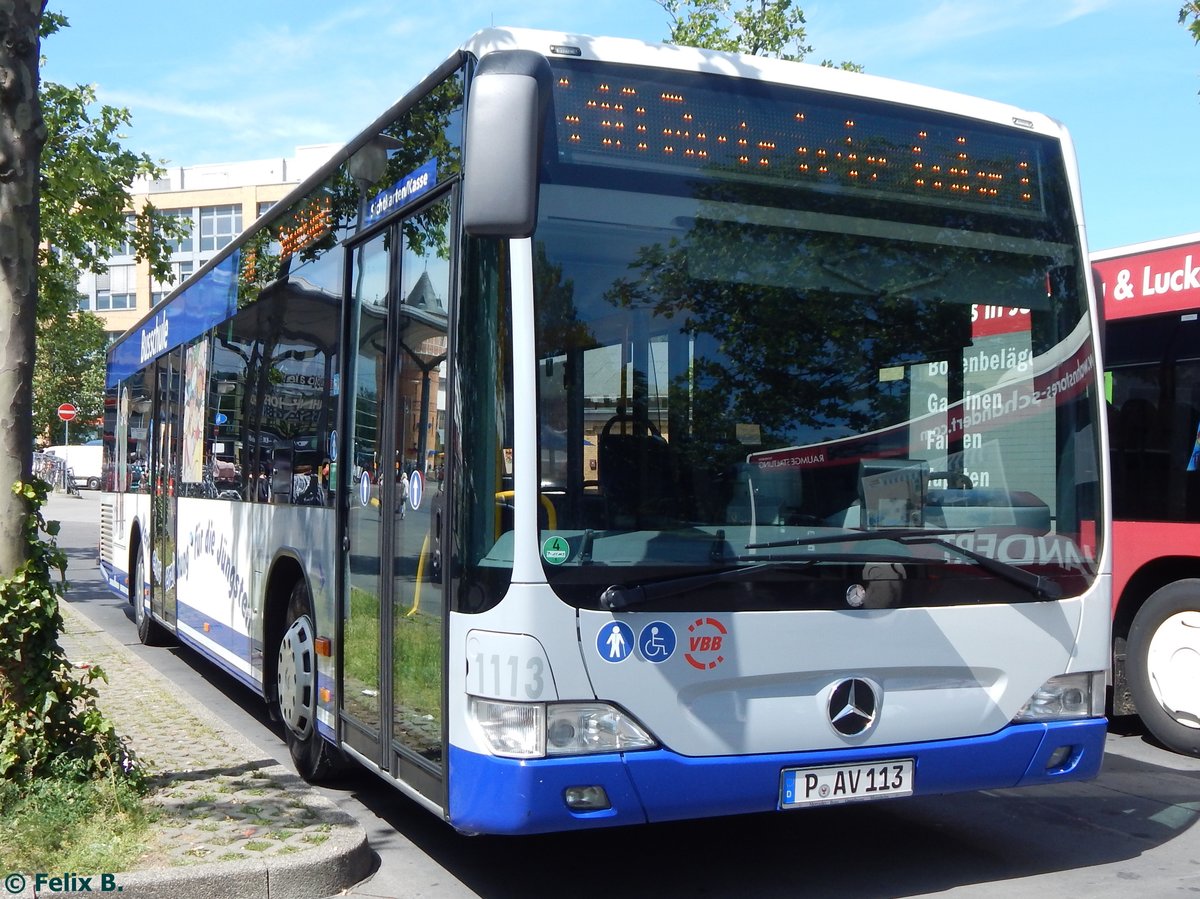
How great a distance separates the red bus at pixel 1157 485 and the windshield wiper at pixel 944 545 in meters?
3.13

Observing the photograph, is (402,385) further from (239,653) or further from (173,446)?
(173,446)

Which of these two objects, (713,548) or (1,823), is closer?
(713,548)

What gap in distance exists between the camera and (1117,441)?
855 cm

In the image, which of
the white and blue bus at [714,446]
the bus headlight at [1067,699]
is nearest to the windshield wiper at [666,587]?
the white and blue bus at [714,446]

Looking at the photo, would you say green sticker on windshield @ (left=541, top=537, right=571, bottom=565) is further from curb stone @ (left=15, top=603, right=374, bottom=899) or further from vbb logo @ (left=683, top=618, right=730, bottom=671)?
curb stone @ (left=15, top=603, right=374, bottom=899)

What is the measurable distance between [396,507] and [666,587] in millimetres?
1364

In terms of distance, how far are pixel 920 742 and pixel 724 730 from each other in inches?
32.7

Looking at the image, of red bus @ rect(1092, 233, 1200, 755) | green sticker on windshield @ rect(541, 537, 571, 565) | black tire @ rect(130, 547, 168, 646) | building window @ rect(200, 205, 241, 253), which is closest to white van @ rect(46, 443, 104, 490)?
building window @ rect(200, 205, 241, 253)

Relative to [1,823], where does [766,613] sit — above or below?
above

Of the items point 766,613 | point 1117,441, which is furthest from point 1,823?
point 1117,441

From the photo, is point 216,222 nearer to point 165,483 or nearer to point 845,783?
point 165,483

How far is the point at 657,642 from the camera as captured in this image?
14.7ft

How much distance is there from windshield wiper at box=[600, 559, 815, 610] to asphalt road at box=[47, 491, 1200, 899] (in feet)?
4.78

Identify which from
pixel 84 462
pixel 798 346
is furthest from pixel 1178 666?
pixel 84 462
